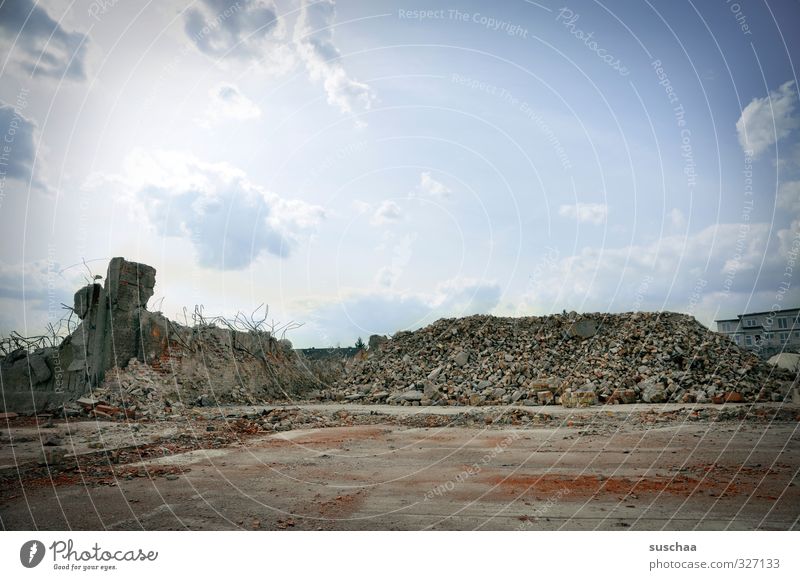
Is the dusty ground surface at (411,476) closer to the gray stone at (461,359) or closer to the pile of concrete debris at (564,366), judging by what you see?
the pile of concrete debris at (564,366)

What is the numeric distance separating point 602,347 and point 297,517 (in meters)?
16.5

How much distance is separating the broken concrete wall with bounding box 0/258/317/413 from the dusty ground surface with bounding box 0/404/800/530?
4098mm

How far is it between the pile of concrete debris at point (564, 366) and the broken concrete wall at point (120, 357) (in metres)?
4.84

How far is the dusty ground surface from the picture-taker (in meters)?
4.70

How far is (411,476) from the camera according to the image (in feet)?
20.8

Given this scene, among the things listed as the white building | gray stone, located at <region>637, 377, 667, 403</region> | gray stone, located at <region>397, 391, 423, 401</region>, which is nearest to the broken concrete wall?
gray stone, located at <region>397, 391, 423, 401</region>

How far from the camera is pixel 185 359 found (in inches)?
653

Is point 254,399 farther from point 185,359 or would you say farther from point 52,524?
point 52,524

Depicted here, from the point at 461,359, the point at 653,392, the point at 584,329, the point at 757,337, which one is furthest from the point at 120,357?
the point at 757,337

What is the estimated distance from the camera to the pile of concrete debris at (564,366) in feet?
48.9

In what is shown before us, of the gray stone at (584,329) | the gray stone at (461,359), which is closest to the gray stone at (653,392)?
the gray stone at (584,329)

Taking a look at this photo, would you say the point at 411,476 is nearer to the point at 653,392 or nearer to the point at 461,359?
the point at 653,392
